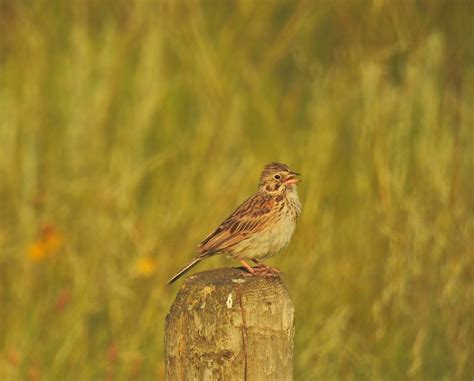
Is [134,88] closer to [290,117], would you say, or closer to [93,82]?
[93,82]

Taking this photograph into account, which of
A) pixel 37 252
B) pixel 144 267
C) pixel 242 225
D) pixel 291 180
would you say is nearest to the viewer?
pixel 242 225

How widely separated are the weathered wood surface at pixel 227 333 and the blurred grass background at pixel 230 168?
3166 mm

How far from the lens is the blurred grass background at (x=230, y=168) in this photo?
7.87m

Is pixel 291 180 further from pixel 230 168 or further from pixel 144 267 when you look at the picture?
pixel 230 168

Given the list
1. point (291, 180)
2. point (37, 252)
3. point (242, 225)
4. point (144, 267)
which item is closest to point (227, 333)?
point (242, 225)

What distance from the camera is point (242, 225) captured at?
624cm

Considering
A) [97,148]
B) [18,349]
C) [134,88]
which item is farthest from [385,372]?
[134,88]

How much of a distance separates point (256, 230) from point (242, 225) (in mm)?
104

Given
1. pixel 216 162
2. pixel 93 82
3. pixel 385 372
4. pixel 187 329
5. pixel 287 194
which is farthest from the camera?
pixel 93 82

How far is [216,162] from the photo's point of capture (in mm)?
9344

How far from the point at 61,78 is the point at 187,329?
22.2 feet

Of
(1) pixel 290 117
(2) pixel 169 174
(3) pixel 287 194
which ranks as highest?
(1) pixel 290 117

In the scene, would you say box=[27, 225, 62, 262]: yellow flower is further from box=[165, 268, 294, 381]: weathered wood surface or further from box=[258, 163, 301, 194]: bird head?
box=[165, 268, 294, 381]: weathered wood surface

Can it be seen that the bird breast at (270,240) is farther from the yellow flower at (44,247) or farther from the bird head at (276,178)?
the yellow flower at (44,247)
